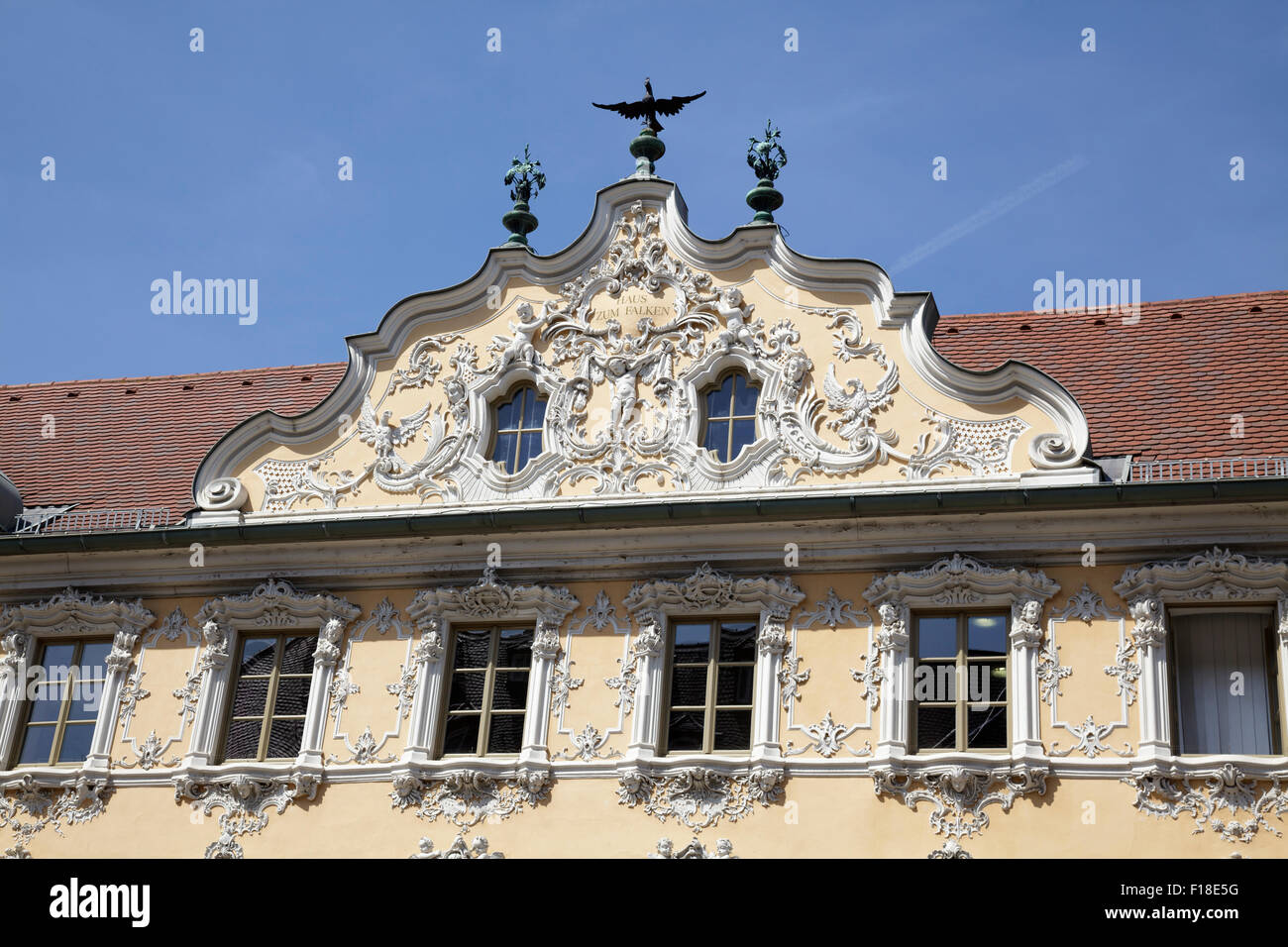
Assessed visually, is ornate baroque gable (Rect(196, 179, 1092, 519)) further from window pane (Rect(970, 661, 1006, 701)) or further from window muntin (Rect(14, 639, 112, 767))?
window muntin (Rect(14, 639, 112, 767))

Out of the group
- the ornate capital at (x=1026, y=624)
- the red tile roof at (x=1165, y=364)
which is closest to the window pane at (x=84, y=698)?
→ the ornate capital at (x=1026, y=624)

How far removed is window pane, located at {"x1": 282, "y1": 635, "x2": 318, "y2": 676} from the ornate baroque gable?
4.64 feet

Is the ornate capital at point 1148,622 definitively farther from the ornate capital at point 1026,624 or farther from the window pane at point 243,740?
the window pane at point 243,740

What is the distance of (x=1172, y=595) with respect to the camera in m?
15.7

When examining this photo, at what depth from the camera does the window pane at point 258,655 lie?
17844 millimetres

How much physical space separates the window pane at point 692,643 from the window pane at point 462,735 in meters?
2.09

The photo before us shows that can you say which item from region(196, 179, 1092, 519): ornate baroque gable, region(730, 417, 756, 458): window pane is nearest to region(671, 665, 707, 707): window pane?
region(196, 179, 1092, 519): ornate baroque gable

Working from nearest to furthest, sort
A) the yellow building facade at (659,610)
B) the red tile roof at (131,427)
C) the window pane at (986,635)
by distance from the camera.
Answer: the yellow building facade at (659,610) < the window pane at (986,635) < the red tile roof at (131,427)

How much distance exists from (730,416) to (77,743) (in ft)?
24.9
